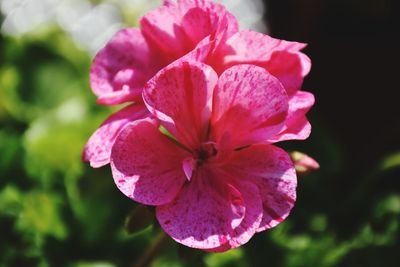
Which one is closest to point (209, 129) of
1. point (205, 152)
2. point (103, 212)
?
point (205, 152)

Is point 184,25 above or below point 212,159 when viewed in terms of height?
above

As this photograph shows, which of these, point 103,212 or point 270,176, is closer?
point 270,176

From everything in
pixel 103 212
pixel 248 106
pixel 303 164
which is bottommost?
pixel 103 212

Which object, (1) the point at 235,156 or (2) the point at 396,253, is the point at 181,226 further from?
(2) the point at 396,253

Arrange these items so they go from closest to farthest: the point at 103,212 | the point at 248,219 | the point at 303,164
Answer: the point at 248,219 < the point at 303,164 < the point at 103,212

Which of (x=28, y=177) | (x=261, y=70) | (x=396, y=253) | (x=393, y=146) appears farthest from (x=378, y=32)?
(x=261, y=70)

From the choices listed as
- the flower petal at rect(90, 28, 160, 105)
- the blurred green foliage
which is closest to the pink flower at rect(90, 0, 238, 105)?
the flower petal at rect(90, 28, 160, 105)

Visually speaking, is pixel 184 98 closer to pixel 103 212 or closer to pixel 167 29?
pixel 167 29

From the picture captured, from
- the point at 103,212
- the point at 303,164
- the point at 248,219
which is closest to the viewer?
the point at 248,219
